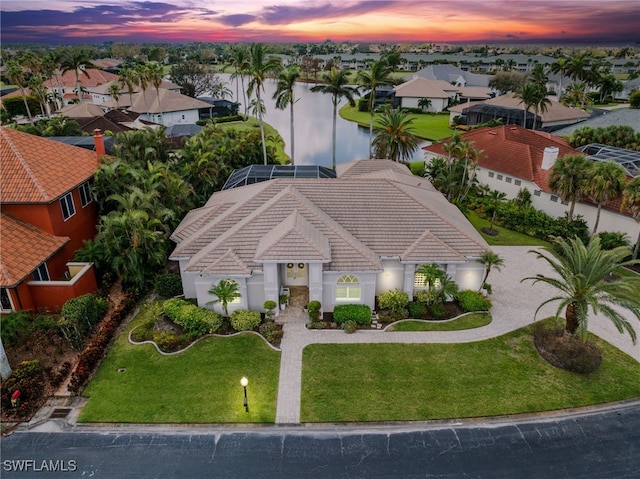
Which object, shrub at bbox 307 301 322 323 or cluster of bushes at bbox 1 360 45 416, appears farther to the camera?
shrub at bbox 307 301 322 323

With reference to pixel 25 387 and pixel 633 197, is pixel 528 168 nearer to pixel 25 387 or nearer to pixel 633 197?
pixel 633 197

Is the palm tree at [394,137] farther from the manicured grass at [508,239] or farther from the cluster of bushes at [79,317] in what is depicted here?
the cluster of bushes at [79,317]

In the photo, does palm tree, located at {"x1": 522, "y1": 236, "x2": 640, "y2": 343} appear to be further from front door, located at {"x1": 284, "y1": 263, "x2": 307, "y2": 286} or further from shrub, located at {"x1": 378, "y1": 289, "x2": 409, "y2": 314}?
Result: front door, located at {"x1": 284, "y1": 263, "x2": 307, "y2": 286}

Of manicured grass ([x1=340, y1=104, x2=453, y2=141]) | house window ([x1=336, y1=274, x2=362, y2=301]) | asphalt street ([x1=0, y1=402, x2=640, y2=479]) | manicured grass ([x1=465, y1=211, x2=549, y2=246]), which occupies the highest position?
house window ([x1=336, y1=274, x2=362, y2=301])

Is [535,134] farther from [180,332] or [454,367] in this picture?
[180,332]

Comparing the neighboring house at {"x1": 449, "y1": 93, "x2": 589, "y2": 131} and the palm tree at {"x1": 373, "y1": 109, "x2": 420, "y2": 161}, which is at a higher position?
the palm tree at {"x1": 373, "y1": 109, "x2": 420, "y2": 161}

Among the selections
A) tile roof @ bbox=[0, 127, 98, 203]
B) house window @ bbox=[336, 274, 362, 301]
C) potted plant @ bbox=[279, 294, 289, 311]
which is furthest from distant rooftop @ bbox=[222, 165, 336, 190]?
house window @ bbox=[336, 274, 362, 301]
